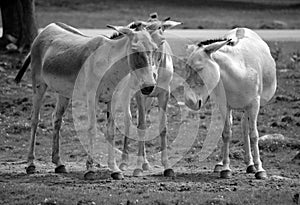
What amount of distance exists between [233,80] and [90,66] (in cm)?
180

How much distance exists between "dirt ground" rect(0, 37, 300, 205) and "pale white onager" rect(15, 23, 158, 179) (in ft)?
1.56

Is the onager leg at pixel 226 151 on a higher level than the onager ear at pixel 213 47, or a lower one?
lower

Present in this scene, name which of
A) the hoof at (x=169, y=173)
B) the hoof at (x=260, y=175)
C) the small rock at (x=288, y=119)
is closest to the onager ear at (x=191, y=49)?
the hoof at (x=169, y=173)

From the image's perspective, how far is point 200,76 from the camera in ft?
30.4

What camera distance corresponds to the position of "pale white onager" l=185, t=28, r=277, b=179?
927 cm

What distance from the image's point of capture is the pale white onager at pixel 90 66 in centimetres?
902

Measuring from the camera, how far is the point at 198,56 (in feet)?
30.5

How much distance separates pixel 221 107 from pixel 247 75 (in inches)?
20.6

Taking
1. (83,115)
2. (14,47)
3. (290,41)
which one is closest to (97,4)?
(290,41)

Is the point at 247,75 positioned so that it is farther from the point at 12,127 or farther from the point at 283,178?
the point at 12,127

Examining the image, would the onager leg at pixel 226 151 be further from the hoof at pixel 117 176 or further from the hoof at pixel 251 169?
the hoof at pixel 117 176

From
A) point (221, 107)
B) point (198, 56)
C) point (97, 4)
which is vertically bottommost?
point (97, 4)

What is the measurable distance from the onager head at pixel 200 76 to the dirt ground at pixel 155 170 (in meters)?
1.02

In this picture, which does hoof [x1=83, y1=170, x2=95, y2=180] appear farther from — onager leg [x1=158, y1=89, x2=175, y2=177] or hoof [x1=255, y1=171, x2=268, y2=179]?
hoof [x1=255, y1=171, x2=268, y2=179]
